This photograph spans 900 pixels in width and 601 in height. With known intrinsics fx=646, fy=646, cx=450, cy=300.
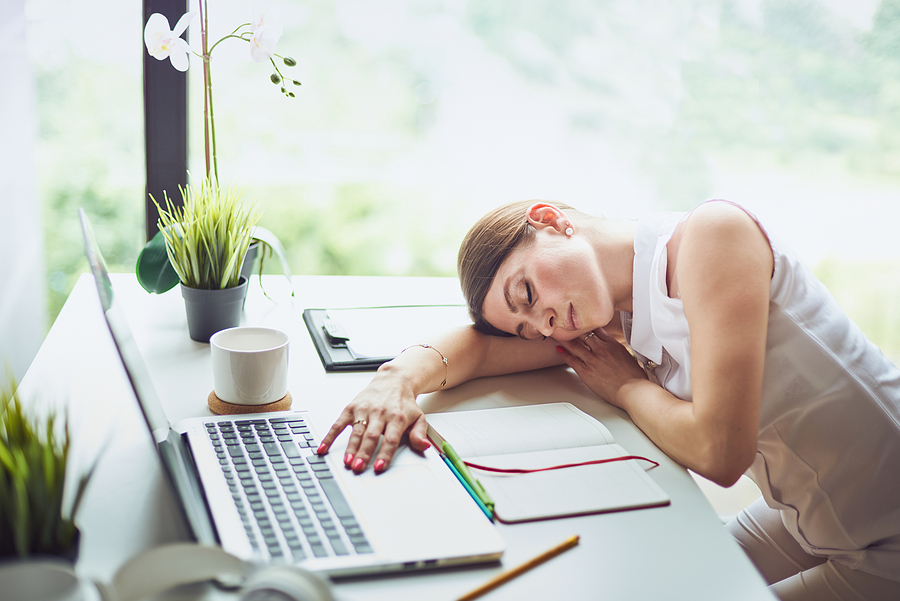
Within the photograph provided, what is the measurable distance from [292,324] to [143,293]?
36 cm

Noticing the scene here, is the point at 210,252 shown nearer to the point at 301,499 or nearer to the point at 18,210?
the point at 301,499

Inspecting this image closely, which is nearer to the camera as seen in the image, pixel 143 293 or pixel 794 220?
pixel 143 293

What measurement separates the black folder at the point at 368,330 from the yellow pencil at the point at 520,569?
1.55 feet

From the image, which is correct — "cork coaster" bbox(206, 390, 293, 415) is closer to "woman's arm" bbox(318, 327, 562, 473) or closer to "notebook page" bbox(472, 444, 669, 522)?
"woman's arm" bbox(318, 327, 562, 473)

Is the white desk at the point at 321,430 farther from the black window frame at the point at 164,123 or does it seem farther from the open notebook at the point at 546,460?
the black window frame at the point at 164,123

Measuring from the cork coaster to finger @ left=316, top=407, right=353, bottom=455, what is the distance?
117 mm

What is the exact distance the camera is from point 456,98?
304 centimetres

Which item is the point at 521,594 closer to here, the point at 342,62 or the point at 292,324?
the point at 292,324

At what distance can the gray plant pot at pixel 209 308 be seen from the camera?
42.3 inches

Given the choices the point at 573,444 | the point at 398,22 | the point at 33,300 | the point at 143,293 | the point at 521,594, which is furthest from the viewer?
the point at 398,22

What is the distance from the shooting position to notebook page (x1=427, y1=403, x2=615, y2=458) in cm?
79

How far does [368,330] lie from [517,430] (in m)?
0.46

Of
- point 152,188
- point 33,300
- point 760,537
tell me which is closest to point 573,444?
point 760,537

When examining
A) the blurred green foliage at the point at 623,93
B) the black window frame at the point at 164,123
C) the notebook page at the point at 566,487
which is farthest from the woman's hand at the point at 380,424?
the blurred green foliage at the point at 623,93
